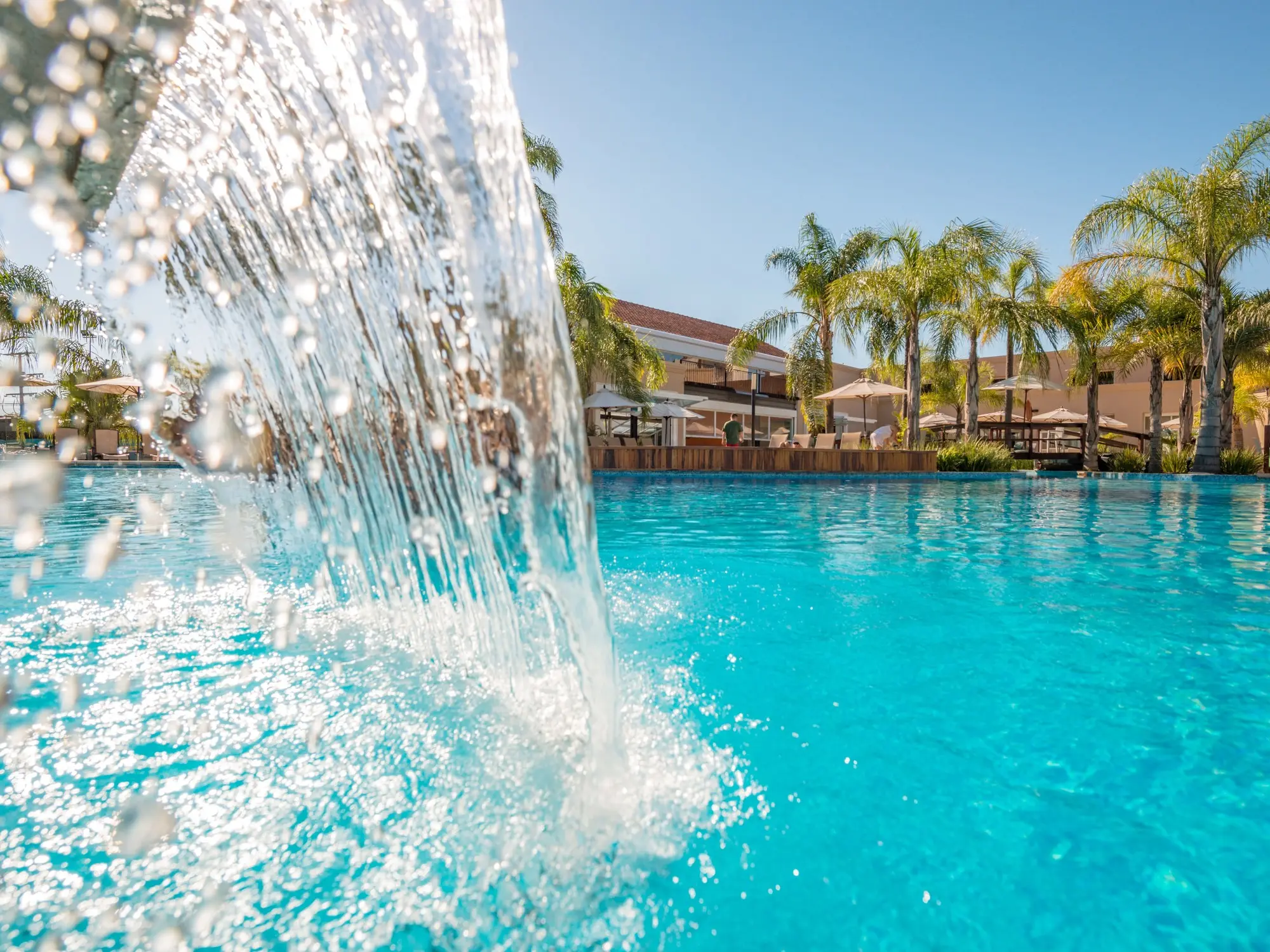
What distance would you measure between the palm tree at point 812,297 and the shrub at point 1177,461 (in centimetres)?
954

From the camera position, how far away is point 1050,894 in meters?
1.84

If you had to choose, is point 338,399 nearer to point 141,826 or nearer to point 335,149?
point 335,149

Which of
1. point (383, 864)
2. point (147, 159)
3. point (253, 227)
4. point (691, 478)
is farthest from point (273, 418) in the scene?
point (691, 478)

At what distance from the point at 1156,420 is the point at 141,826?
82.5 ft

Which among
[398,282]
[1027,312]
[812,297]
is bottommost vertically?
[398,282]

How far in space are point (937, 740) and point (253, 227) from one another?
364 cm

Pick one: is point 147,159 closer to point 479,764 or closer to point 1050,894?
point 479,764

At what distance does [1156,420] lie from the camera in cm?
2067

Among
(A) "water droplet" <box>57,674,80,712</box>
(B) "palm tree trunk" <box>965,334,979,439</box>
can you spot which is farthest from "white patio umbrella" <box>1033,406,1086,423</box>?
(A) "water droplet" <box>57,674,80,712</box>

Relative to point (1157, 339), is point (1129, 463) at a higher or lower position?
lower

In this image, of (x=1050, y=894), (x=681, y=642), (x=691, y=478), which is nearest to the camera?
(x=1050, y=894)

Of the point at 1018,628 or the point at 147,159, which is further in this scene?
the point at 1018,628

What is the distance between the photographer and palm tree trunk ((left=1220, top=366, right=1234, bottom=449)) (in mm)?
20578

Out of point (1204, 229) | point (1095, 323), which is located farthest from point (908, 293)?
point (1095, 323)
